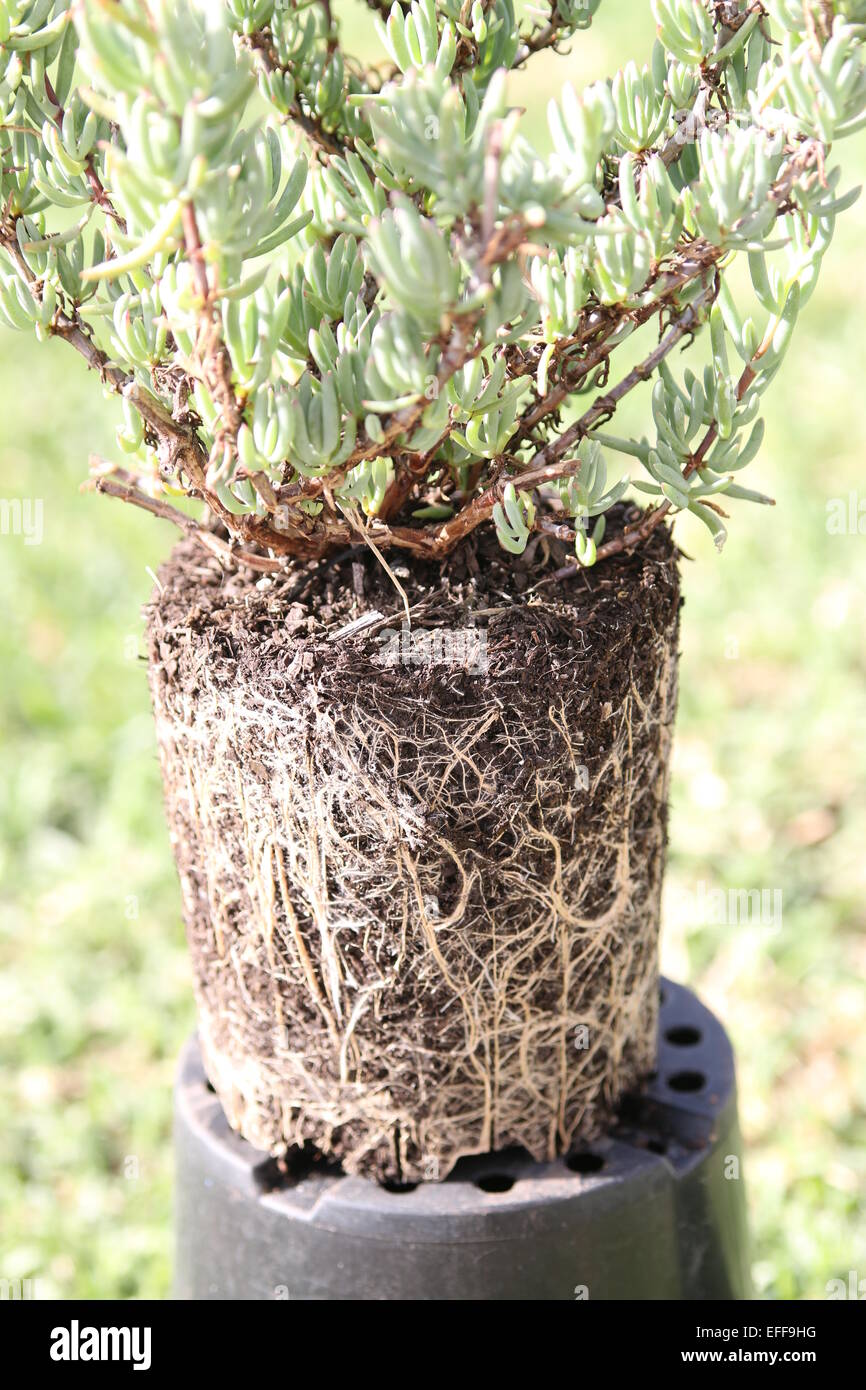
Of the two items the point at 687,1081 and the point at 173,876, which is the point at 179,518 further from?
the point at 173,876

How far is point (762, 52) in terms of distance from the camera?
0.78 metres

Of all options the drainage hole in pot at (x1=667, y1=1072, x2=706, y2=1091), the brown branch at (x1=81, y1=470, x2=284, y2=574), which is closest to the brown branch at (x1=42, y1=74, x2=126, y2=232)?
the brown branch at (x1=81, y1=470, x2=284, y2=574)

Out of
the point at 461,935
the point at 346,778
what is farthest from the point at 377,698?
the point at 461,935

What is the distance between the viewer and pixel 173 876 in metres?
1.94

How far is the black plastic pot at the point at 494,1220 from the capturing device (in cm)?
92

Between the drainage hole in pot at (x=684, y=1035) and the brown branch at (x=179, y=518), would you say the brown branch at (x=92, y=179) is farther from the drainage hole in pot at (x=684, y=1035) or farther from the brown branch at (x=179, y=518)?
the drainage hole in pot at (x=684, y=1035)

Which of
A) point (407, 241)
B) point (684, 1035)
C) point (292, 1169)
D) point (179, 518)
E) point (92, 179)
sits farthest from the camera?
point (684, 1035)

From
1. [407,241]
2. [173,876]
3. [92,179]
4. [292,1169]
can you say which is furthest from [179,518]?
[173,876]

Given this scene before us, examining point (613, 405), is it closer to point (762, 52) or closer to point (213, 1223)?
point (762, 52)

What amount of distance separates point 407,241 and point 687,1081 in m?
0.77

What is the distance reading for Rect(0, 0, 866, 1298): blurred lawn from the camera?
1.55 meters

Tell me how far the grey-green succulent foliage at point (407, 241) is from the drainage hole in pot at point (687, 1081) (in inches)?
19.1

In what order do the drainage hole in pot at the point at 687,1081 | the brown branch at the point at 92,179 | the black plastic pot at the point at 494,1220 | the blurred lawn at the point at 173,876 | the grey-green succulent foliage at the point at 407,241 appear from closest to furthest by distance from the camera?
1. the grey-green succulent foliage at the point at 407,241
2. the brown branch at the point at 92,179
3. the black plastic pot at the point at 494,1220
4. the drainage hole in pot at the point at 687,1081
5. the blurred lawn at the point at 173,876

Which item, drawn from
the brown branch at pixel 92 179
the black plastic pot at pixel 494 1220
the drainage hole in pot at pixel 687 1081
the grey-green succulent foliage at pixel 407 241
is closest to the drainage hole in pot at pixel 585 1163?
the black plastic pot at pixel 494 1220
